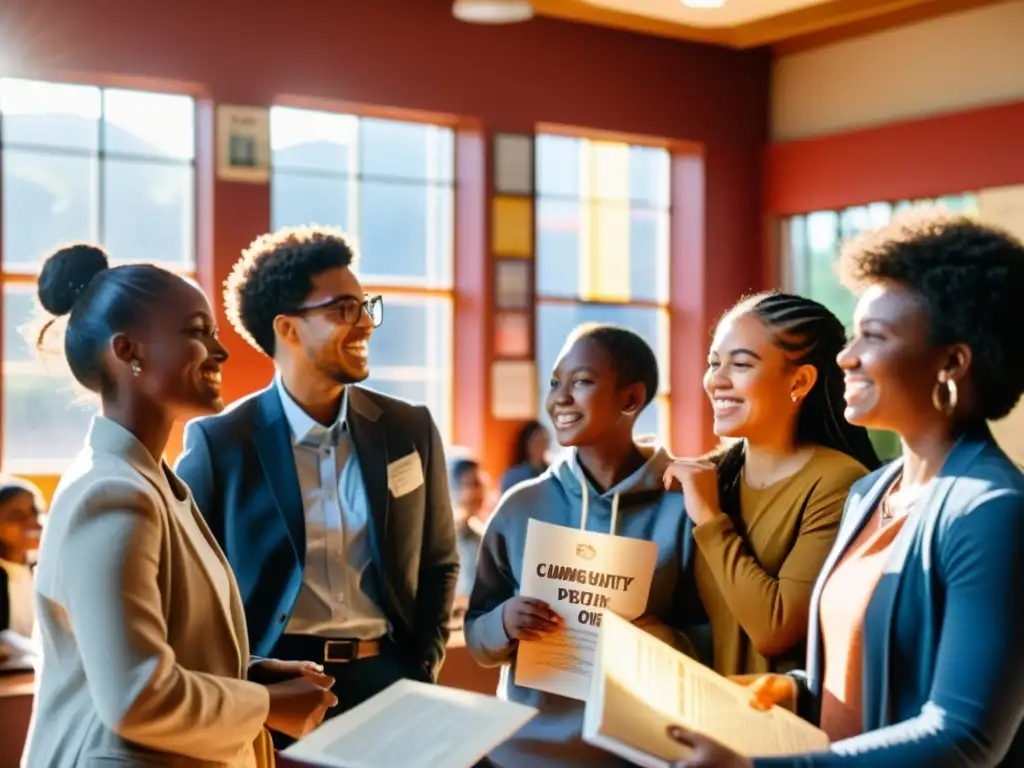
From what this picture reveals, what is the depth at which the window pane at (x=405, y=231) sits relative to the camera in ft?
24.0

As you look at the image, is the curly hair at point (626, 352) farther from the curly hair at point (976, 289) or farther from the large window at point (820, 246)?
the large window at point (820, 246)

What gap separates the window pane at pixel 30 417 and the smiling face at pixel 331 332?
157 inches

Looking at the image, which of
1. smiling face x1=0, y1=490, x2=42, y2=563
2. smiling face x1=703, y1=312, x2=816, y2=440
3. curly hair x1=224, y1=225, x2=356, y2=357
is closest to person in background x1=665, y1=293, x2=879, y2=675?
smiling face x1=703, y1=312, x2=816, y2=440

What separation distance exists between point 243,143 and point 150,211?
620 mm

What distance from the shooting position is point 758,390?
1.93m

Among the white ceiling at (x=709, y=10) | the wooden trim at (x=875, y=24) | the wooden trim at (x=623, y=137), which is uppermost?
the wooden trim at (x=875, y=24)

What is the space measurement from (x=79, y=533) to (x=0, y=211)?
4.98 m

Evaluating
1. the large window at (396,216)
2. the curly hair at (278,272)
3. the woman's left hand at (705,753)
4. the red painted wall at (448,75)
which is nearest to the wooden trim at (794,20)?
the red painted wall at (448,75)

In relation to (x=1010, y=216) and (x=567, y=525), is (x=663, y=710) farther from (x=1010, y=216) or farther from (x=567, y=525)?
(x=1010, y=216)

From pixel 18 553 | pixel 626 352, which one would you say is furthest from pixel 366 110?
pixel 626 352

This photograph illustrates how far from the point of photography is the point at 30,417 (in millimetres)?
6234

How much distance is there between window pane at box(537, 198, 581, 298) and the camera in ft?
25.7

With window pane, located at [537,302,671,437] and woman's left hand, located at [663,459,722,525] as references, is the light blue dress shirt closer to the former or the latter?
woman's left hand, located at [663,459,722,525]

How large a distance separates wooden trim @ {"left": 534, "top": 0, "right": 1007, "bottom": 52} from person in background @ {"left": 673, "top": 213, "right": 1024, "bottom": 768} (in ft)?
19.5
